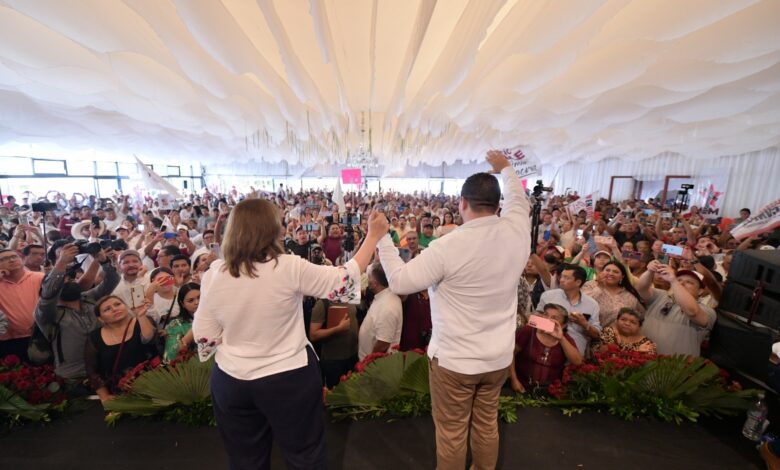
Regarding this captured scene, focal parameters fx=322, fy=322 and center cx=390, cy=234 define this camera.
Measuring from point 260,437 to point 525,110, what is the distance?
6.08m

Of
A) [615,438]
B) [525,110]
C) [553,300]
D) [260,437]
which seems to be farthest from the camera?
[525,110]

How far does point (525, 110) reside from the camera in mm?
5703

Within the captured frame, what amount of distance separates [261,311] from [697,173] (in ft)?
53.5

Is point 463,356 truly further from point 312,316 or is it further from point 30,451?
point 30,451

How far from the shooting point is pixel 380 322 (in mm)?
2533

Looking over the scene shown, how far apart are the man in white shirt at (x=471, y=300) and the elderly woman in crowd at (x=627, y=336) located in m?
1.60

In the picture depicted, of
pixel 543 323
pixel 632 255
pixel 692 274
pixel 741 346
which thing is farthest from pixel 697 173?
pixel 543 323

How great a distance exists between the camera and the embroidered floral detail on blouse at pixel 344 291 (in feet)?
4.11

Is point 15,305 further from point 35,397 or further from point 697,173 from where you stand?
point 697,173

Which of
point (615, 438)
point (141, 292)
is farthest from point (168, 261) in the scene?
point (615, 438)

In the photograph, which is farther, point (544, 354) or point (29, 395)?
point (544, 354)

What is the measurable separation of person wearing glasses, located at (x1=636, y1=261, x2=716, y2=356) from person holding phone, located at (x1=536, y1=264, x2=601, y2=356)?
0.45 metres

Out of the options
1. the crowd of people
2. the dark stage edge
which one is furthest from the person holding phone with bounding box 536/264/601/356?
the dark stage edge

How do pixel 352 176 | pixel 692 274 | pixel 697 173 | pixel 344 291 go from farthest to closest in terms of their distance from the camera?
pixel 697 173, pixel 352 176, pixel 692 274, pixel 344 291
